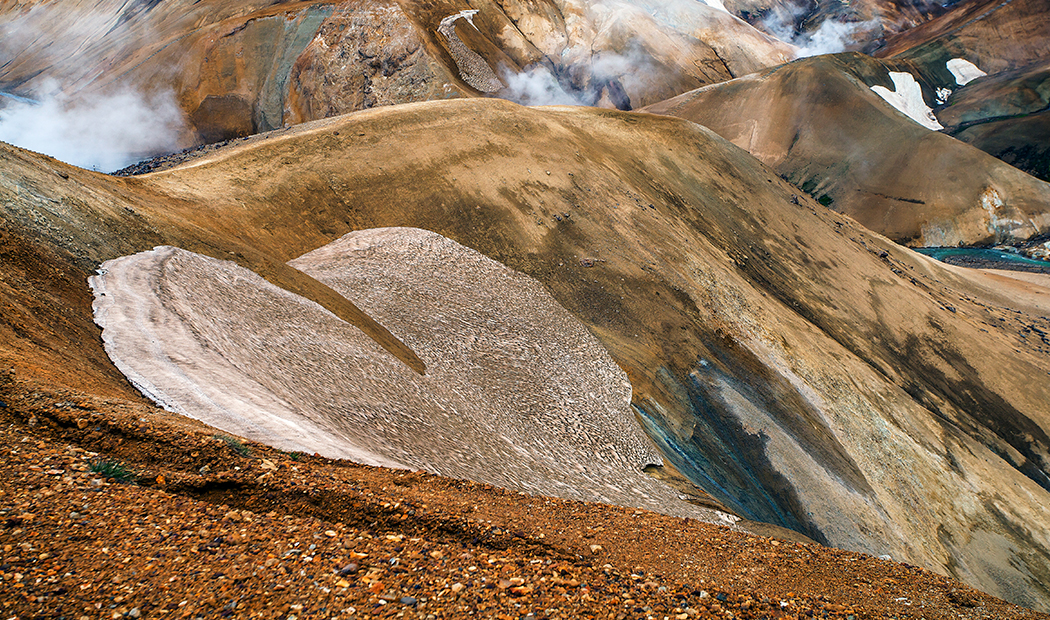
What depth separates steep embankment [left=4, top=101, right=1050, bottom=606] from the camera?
19.8 metres

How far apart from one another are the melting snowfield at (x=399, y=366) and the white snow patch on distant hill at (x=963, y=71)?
104 metres

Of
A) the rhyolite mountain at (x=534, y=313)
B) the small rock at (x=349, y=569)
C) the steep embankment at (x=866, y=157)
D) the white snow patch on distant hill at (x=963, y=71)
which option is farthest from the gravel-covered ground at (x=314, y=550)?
the white snow patch on distant hill at (x=963, y=71)

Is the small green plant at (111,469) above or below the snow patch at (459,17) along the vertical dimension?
below

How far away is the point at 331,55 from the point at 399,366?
2009 inches

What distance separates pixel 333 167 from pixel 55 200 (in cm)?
1292

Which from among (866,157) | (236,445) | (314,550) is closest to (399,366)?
(236,445)

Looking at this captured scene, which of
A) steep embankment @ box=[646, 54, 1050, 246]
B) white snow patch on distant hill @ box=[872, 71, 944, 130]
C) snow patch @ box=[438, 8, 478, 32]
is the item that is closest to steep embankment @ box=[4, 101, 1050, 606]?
snow patch @ box=[438, 8, 478, 32]

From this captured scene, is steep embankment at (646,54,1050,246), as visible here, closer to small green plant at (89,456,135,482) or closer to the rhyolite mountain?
the rhyolite mountain

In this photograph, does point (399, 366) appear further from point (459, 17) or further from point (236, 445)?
point (459, 17)

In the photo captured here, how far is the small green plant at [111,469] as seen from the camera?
5992 mm

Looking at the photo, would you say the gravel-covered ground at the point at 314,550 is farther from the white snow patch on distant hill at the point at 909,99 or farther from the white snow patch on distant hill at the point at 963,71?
the white snow patch on distant hill at the point at 963,71

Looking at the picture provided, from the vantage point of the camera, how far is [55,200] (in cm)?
1323

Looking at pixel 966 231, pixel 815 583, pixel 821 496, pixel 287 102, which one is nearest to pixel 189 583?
pixel 815 583

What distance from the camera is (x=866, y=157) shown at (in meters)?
68.9
